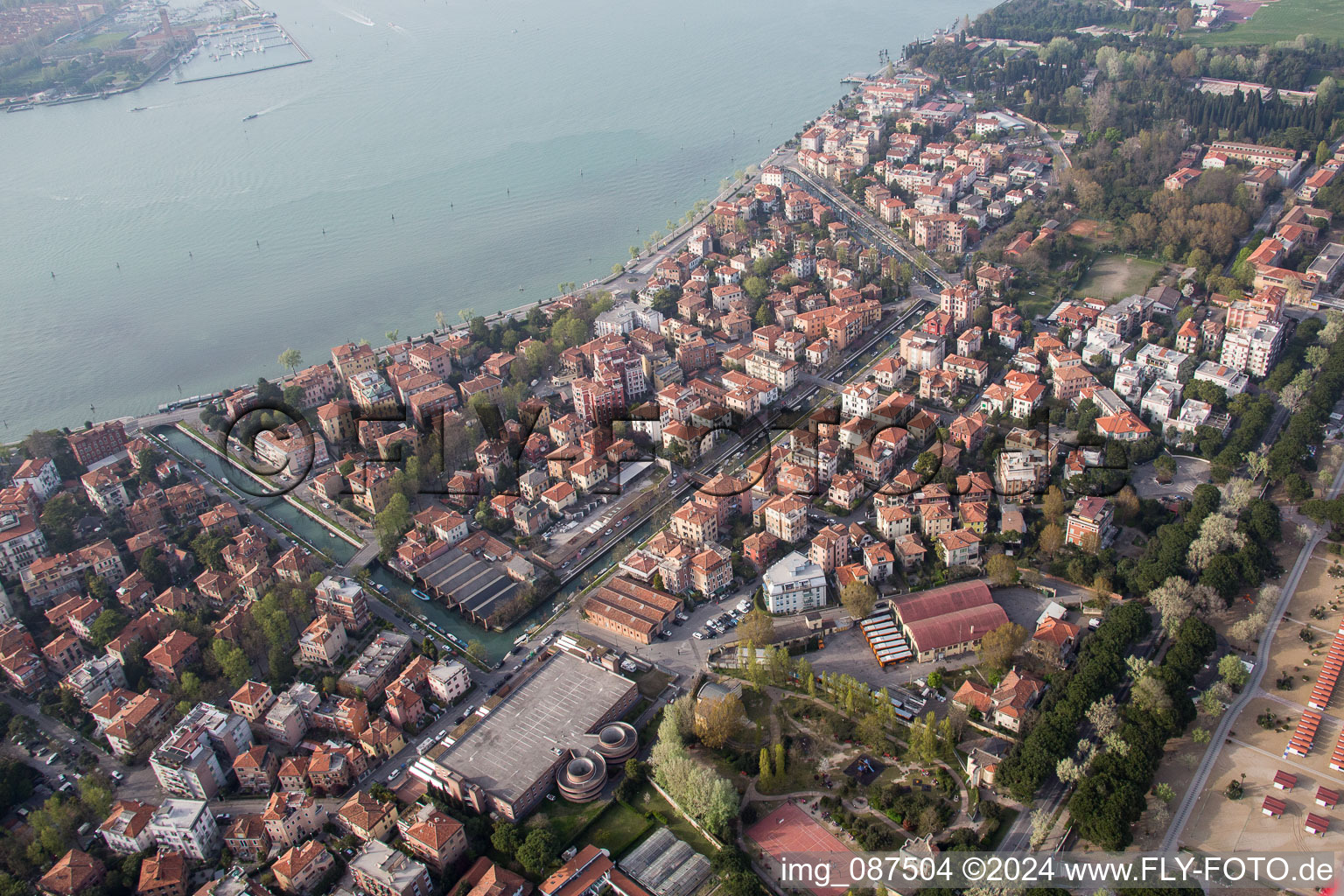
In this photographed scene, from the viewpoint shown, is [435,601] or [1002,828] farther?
[435,601]

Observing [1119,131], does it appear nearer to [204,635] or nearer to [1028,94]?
[1028,94]

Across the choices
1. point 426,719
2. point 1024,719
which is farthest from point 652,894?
point 1024,719

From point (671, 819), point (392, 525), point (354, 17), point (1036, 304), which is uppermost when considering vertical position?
point (354, 17)

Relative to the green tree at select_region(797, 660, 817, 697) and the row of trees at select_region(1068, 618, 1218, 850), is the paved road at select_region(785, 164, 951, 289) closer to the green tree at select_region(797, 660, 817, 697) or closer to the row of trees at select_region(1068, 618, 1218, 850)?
the row of trees at select_region(1068, 618, 1218, 850)

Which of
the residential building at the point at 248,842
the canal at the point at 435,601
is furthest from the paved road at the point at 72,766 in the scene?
the canal at the point at 435,601

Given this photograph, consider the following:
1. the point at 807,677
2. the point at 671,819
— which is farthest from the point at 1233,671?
the point at 671,819

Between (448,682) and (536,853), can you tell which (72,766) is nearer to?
(448,682)

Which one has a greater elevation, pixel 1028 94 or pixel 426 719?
pixel 1028 94
